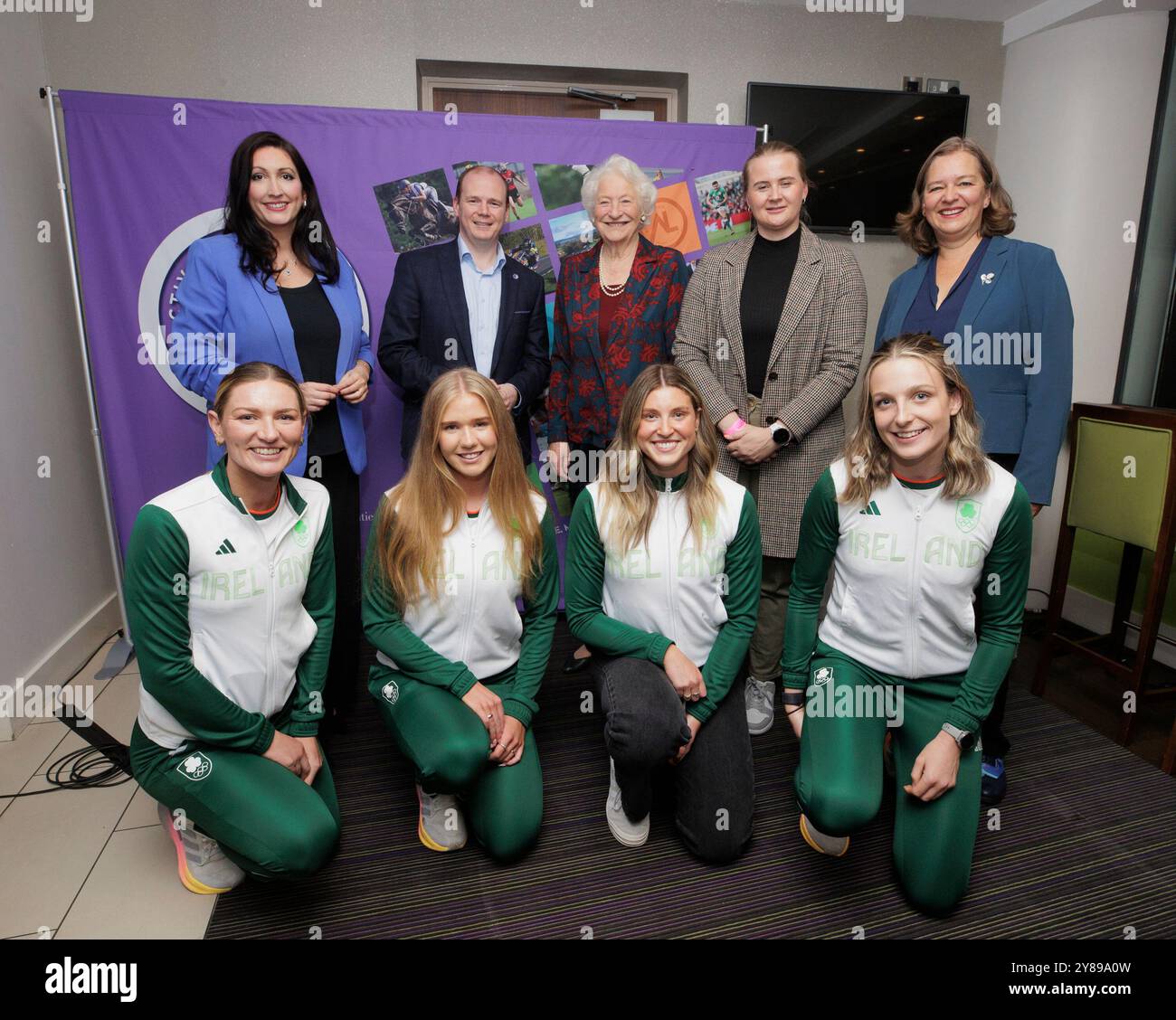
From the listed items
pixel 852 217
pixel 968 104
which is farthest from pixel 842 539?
pixel 968 104

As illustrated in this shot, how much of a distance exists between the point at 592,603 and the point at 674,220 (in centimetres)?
201

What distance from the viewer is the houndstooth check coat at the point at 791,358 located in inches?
92.0

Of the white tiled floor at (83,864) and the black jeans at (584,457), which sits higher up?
the black jeans at (584,457)

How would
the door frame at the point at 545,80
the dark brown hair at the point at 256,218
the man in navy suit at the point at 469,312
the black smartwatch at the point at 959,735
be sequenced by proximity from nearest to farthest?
the black smartwatch at the point at 959,735 < the dark brown hair at the point at 256,218 < the man in navy suit at the point at 469,312 < the door frame at the point at 545,80

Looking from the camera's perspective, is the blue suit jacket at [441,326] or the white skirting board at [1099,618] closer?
the blue suit jacket at [441,326]

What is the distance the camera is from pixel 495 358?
2.70m

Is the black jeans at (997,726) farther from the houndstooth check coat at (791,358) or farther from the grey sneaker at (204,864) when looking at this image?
the grey sneaker at (204,864)

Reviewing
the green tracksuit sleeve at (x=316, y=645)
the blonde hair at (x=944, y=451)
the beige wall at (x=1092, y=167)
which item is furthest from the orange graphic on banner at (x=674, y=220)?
the green tracksuit sleeve at (x=316, y=645)

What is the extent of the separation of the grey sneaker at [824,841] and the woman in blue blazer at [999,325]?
55 centimetres

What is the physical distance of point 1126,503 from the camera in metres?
2.51

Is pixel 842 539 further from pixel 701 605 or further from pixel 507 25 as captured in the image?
pixel 507 25

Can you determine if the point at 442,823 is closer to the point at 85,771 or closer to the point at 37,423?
the point at 85,771
